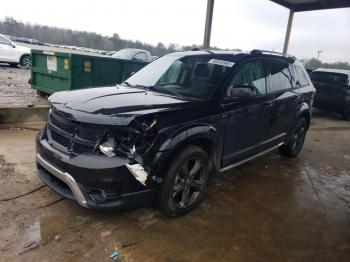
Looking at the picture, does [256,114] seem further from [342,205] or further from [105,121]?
[105,121]

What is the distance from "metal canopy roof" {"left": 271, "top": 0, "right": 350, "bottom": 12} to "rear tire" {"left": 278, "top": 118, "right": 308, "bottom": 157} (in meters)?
8.25

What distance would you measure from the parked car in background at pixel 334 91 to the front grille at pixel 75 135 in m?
10.1

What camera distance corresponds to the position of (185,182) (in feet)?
11.5

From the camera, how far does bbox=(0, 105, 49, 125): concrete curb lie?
20.8ft

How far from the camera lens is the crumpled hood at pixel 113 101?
3.09m

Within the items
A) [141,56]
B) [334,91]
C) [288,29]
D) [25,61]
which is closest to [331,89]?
[334,91]

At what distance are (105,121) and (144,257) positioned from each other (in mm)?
1235

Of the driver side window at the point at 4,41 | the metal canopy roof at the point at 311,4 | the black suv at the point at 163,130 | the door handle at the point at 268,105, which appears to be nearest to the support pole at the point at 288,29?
the metal canopy roof at the point at 311,4

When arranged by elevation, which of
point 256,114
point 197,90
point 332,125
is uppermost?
point 197,90

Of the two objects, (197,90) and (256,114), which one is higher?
(197,90)

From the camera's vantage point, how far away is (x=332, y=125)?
1027cm

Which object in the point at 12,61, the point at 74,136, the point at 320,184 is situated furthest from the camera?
the point at 12,61

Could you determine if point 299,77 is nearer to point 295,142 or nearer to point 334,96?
point 295,142

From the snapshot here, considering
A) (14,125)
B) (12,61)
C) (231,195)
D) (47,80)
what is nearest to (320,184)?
(231,195)
